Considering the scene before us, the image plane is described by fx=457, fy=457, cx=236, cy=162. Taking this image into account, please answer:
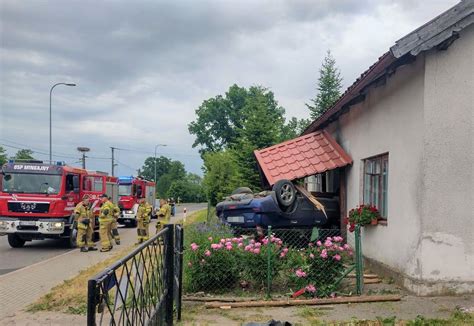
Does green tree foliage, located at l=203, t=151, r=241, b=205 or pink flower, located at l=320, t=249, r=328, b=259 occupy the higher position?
green tree foliage, located at l=203, t=151, r=241, b=205

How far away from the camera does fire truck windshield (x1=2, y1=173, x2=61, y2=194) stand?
14.2 meters

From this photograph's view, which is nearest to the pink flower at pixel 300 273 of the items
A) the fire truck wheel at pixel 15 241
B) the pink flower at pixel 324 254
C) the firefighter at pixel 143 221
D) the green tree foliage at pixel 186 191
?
the pink flower at pixel 324 254

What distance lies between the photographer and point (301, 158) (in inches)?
431

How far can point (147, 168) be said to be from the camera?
12494 cm

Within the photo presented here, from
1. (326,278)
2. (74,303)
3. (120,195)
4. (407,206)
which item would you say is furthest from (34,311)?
(120,195)

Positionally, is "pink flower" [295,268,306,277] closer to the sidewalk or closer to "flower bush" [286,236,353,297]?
"flower bush" [286,236,353,297]

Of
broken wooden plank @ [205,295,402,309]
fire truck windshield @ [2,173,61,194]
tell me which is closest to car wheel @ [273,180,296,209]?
broken wooden plank @ [205,295,402,309]

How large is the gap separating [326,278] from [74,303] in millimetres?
4005

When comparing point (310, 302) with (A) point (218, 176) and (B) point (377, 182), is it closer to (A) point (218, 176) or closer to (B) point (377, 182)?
(B) point (377, 182)

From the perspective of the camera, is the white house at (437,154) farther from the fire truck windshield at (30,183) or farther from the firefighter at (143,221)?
the fire truck windshield at (30,183)

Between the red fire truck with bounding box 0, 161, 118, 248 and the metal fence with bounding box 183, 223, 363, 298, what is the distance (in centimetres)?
799

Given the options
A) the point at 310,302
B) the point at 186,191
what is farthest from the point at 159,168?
the point at 310,302

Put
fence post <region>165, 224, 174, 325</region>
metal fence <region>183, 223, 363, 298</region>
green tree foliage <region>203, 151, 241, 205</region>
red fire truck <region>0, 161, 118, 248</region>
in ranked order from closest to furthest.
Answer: fence post <region>165, 224, 174, 325</region>, metal fence <region>183, 223, 363, 298</region>, red fire truck <region>0, 161, 118, 248</region>, green tree foliage <region>203, 151, 241, 205</region>

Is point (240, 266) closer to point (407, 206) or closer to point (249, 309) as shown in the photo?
point (249, 309)
